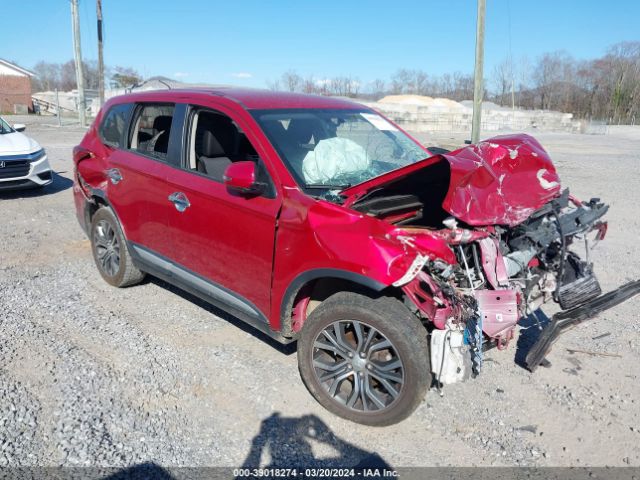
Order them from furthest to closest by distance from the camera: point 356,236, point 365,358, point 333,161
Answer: point 333,161
point 365,358
point 356,236

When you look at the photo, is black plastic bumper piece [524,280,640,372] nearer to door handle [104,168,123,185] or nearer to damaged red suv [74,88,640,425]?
damaged red suv [74,88,640,425]

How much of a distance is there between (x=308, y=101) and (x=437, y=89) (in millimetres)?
81042

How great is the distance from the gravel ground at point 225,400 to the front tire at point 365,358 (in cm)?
16

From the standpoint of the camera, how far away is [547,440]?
3.21 meters

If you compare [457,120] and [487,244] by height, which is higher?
[457,120]

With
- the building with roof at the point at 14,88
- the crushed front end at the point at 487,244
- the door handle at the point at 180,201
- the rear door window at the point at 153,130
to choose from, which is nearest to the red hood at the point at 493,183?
the crushed front end at the point at 487,244

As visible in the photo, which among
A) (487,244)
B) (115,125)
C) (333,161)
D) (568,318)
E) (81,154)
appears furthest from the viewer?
(81,154)

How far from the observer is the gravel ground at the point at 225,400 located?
121 inches

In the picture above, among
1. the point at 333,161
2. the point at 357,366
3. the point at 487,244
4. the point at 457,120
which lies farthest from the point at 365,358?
the point at 457,120

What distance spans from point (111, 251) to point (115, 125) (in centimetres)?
124

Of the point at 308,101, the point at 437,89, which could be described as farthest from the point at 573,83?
the point at 308,101

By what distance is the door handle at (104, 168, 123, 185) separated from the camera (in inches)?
194

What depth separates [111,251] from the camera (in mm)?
5340

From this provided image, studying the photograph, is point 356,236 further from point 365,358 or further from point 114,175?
point 114,175
